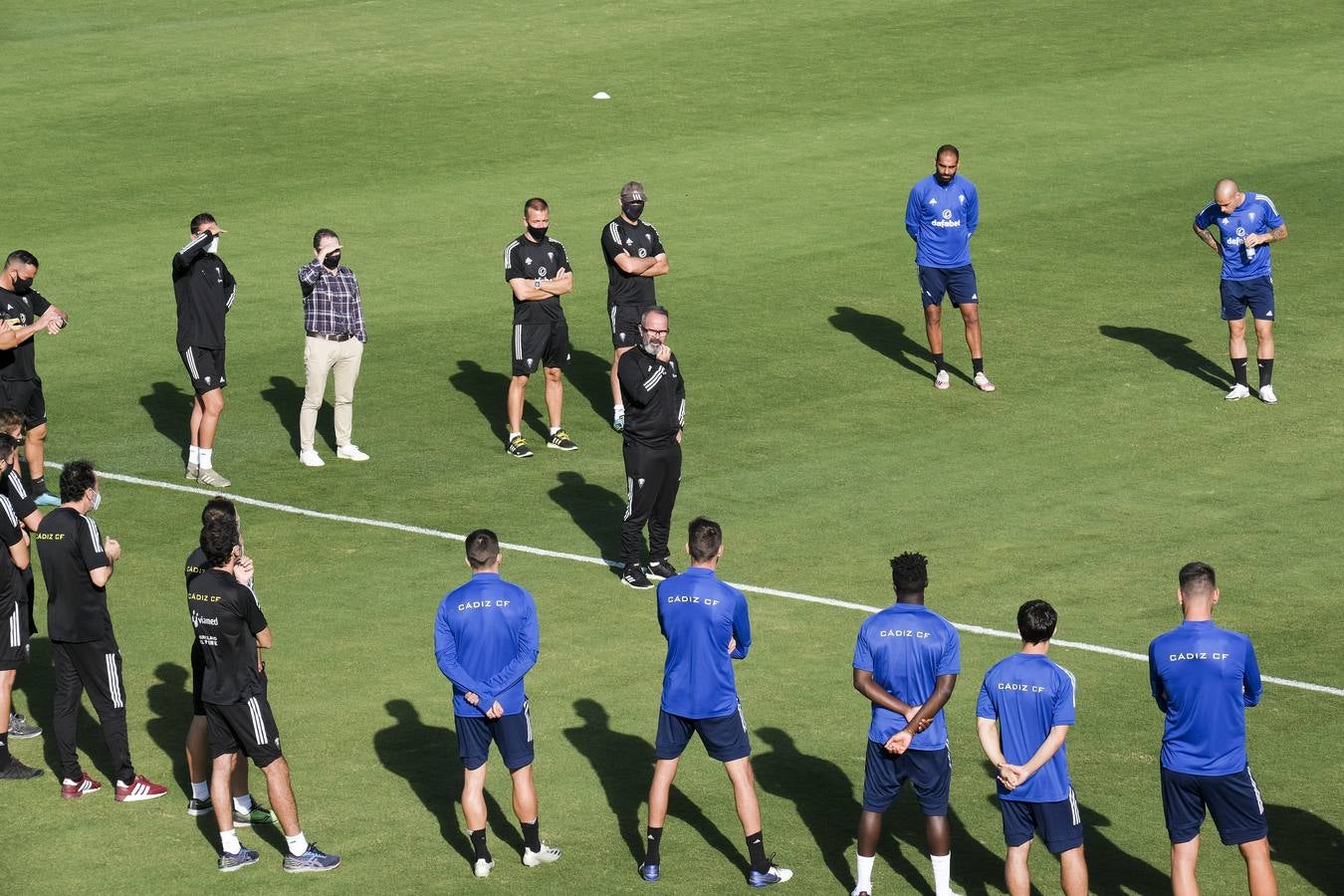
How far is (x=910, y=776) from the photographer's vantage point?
10906mm

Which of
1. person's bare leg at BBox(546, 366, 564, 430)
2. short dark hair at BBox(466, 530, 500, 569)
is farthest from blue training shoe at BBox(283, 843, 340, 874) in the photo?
person's bare leg at BBox(546, 366, 564, 430)

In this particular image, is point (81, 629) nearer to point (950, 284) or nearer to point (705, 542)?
point (705, 542)

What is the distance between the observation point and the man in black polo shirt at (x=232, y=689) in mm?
11109

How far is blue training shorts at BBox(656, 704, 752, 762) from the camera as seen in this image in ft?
36.9

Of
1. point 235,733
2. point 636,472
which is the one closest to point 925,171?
point 636,472

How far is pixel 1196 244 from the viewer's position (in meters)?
27.4

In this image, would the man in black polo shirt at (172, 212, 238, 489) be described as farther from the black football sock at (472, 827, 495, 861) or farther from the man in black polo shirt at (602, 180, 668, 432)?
the black football sock at (472, 827, 495, 861)

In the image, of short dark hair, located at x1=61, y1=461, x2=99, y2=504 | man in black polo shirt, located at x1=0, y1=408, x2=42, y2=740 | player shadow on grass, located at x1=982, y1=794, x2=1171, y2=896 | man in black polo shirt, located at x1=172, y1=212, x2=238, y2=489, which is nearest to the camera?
player shadow on grass, located at x1=982, y1=794, x2=1171, y2=896

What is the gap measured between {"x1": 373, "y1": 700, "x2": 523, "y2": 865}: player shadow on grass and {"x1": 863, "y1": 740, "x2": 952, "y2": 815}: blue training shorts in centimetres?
236

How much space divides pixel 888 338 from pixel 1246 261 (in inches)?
189

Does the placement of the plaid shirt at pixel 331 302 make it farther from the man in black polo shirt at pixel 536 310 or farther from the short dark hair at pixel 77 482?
the short dark hair at pixel 77 482

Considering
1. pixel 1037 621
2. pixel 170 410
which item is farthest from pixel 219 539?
pixel 170 410

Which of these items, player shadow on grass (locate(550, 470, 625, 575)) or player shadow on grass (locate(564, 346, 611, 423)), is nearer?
player shadow on grass (locate(550, 470, 625, 575))

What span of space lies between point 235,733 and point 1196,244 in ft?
65.0
